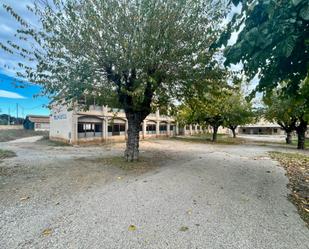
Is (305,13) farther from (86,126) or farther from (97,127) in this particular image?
(97,127)

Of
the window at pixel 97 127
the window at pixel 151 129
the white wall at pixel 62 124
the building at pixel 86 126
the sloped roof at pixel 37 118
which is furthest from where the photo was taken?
the sloped roof at pixel 37 118

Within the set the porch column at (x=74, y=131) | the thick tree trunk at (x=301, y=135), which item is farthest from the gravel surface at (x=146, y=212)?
the thick tree trunk at (x=301, y=135)

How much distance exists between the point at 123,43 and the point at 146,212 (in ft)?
18.4

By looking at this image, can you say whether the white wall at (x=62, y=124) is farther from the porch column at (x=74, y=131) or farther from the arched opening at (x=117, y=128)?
the arched opening at (x=117, y=128)

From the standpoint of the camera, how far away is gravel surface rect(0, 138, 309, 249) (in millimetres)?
2961

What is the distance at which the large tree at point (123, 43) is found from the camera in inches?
267

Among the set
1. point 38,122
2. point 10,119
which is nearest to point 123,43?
point 38,122

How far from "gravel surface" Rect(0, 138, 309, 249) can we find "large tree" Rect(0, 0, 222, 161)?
3.50m

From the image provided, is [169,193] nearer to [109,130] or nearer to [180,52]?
[180,52]

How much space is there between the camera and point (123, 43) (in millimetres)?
6895

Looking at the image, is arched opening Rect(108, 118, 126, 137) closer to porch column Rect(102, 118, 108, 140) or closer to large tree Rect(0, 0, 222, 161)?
porch column Rect(102, 118, 108, 140)

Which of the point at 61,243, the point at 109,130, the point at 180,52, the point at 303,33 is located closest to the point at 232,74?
the point at 180,52

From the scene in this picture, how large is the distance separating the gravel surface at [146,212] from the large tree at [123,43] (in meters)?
3.50

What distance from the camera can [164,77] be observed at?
27.4 ft
